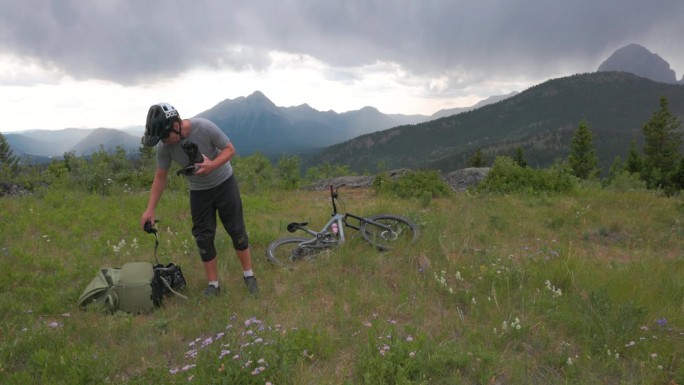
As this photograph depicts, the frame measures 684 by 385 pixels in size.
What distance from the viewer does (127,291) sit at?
4.85m

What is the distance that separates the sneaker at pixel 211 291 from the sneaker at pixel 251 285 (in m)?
0.41

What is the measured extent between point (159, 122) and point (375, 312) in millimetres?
3432

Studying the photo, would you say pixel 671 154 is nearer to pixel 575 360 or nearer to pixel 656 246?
pixel 656 246

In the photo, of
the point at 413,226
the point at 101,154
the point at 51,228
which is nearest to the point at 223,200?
the point at 413,226

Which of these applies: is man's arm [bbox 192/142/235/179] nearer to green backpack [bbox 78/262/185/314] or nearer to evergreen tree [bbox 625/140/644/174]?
green backpack [bbox 78/262/185/314]

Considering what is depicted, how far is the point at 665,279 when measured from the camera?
16.6 ft

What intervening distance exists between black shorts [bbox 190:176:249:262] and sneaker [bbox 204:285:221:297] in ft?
1.30

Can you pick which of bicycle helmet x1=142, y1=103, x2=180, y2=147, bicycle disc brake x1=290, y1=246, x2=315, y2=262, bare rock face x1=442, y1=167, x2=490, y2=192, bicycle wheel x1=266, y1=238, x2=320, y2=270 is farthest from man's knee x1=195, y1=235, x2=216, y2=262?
bare rock face x1=442, y1=167, x2=490, y2=192

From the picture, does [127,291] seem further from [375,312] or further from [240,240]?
[375,312]

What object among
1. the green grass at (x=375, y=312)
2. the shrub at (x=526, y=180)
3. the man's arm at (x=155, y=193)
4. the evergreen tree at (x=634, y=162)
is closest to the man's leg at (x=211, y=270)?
the green grass at (x=375, y=312)

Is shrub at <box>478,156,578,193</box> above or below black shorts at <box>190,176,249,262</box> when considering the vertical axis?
below

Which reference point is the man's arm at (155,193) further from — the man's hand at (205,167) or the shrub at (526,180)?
the shrub at (526,180)

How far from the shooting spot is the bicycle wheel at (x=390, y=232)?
679 cm

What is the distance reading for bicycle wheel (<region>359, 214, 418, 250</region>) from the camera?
22.3ft
